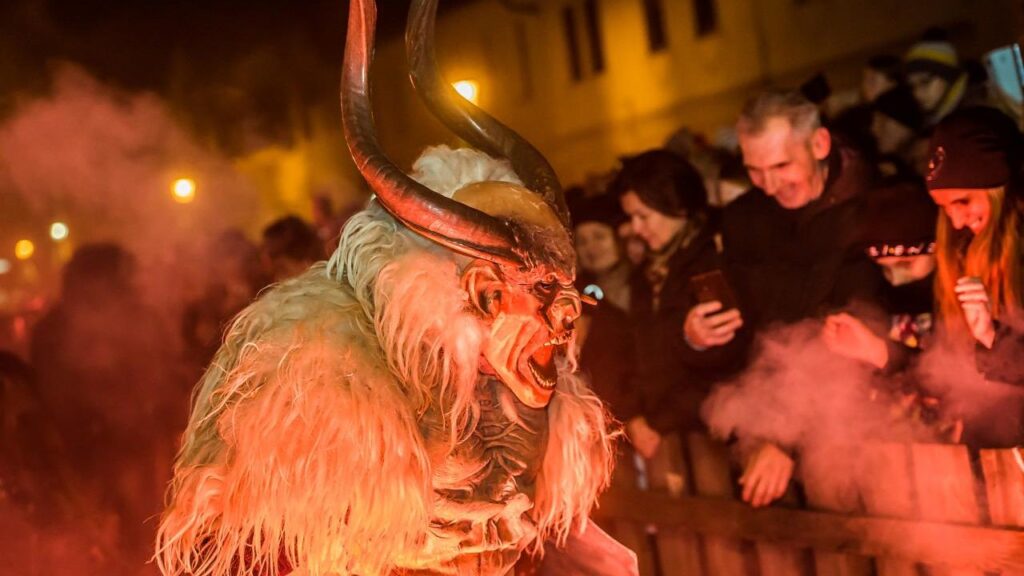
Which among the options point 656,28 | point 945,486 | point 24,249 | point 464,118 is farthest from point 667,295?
point 656,28

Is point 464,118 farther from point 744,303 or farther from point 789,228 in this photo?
point 789,228

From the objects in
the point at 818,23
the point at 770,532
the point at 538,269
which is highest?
the point at 818,23

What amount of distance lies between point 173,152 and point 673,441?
2.77 metres

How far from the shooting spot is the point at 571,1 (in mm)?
18141

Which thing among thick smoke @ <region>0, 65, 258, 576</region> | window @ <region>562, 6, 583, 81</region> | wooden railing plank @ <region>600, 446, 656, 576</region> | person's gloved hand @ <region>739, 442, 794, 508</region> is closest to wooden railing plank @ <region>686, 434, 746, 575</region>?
person's gloved hand @ <region>739, 442, 794, 508</region>

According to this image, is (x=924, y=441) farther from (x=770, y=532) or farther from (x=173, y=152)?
(x=173, y=152)

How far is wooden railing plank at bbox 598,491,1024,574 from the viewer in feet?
10.8

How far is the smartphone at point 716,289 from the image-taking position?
412 centimetres

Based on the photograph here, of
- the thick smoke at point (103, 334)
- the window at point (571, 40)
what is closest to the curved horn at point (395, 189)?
the thick smoke at point (103, 334)

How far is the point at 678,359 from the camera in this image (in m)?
4.35

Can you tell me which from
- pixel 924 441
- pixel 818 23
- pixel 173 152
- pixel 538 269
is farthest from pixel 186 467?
pixel 818 23

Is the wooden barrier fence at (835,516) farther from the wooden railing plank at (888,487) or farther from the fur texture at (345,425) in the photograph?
the fur texture at (345,425)

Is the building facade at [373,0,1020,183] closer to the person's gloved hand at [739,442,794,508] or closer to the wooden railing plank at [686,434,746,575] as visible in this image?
the wooden railing plank at [686,434,746,575]

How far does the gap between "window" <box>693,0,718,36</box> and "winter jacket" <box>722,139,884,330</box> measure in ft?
42.6
